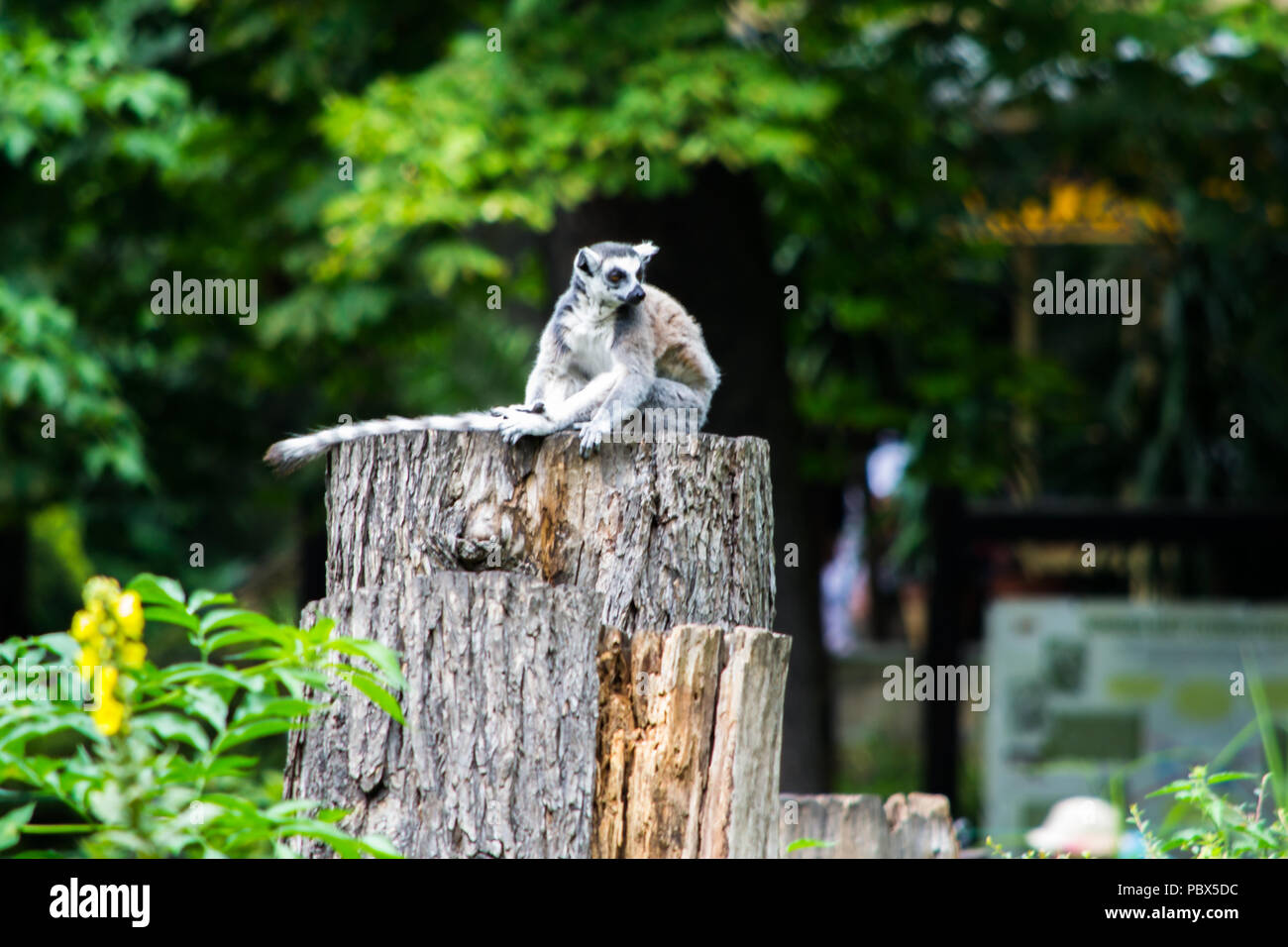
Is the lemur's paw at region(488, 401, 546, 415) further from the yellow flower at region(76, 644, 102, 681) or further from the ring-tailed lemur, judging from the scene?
the yellow flower at region(76, 644, 102, 681)

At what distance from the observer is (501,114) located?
609 centimetres

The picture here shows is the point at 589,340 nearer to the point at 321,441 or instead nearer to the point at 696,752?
the point at 321,441

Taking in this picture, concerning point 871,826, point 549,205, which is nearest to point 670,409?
point 871,826

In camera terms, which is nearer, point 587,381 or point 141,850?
point 141,850

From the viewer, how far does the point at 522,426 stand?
312cm

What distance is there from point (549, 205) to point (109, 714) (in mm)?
4737

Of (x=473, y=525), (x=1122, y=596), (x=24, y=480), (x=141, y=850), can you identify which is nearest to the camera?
(x=141, y=850)

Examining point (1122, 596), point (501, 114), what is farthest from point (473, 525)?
point (1122, 596)

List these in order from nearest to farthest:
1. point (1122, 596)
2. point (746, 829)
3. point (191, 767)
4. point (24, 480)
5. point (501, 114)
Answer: point (191, 767)
point (746, 829)
point (501, 114)
point (24, 480)
point (1122, 596)

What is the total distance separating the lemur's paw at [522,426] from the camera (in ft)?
10.2

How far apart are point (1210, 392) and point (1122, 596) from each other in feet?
6.34

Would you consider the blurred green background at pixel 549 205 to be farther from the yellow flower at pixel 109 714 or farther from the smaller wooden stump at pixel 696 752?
Answer: the yellow flower at pixel 109 714

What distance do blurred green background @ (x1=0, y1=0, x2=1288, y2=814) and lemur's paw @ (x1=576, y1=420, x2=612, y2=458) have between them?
2.85m

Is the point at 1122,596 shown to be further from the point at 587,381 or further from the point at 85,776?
the point at 85,776
